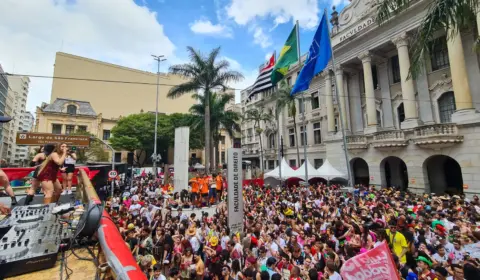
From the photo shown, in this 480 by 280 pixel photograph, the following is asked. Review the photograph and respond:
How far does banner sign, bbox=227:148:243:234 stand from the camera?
28.6 feet

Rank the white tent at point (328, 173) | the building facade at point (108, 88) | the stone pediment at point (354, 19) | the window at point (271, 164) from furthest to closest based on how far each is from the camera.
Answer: the building facade at point (108, 88)
the window at point (271, 164)
the stone pediment at point (354, 19)
the white tent at point (328, 173)

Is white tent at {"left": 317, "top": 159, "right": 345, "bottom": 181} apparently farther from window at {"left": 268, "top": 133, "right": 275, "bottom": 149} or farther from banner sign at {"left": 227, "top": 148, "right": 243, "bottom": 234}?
window at {"left": 268, "top": 133, "right": 275, "bottom": 149}

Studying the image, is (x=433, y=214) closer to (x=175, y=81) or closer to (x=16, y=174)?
(x=16, y=174)

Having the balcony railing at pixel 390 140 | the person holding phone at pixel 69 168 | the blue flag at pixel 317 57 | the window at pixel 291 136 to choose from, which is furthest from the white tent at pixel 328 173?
the person holding phone at pixel 69 168

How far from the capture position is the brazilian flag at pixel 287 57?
14.7 m

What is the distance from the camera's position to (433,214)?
26.2ft

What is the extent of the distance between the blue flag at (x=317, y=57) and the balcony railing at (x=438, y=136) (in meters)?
9.81

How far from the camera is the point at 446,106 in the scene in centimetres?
1772

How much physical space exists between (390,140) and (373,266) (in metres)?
17.4

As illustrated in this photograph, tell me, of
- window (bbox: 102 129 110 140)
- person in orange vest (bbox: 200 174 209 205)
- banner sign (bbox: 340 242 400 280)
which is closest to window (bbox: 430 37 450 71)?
person in orange vest (bbox: 200 174 209 205)

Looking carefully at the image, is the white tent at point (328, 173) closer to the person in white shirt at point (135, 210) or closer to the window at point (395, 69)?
the window at point (395, 69)

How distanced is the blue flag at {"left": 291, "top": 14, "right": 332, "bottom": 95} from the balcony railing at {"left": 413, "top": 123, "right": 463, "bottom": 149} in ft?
32.2

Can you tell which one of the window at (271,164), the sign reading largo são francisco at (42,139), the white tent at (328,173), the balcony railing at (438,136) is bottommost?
the white tent at (328,173)

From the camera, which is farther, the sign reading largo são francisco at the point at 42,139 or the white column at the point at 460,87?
the sign reading largo são francisco at the point at 42,139
